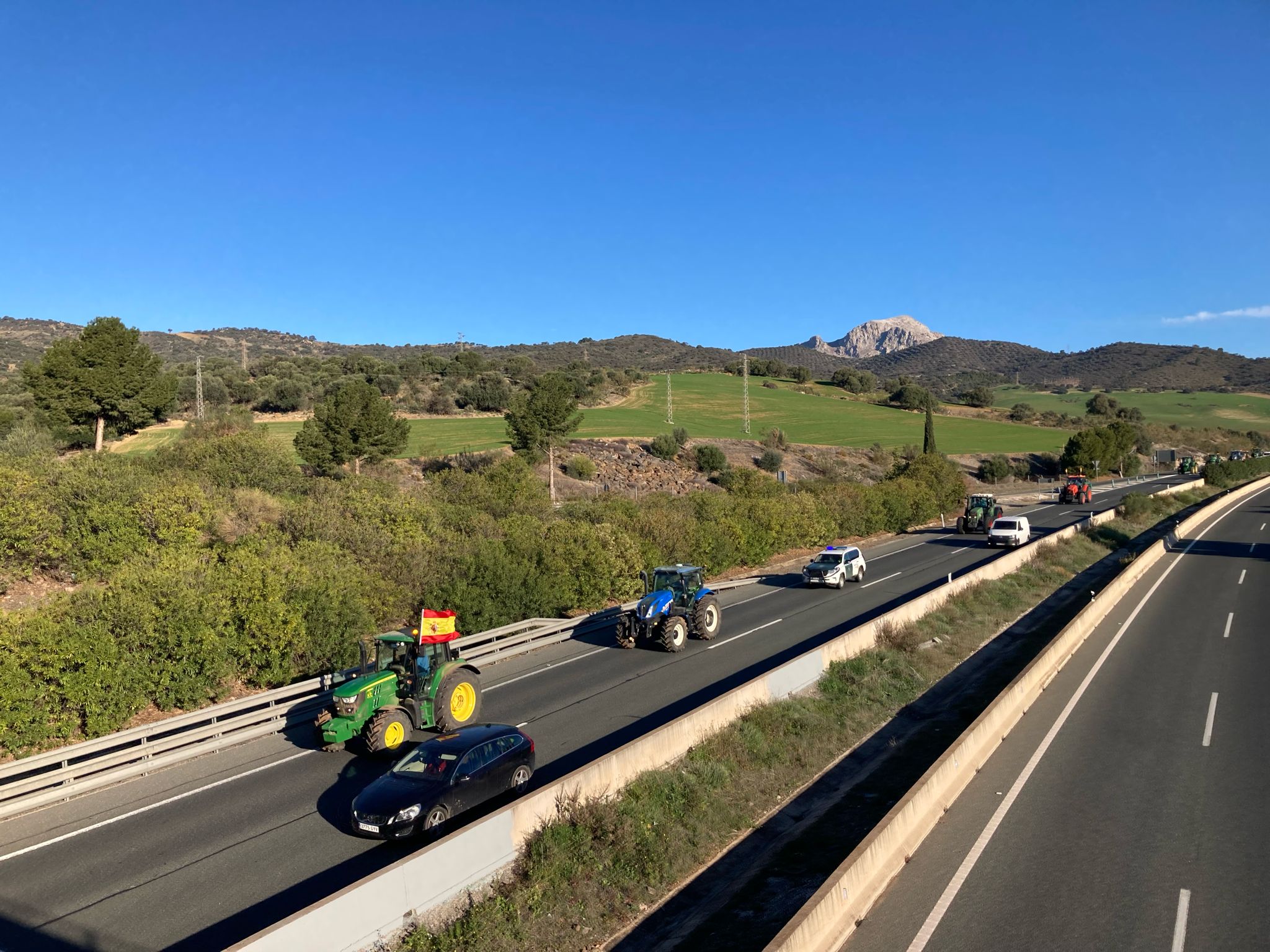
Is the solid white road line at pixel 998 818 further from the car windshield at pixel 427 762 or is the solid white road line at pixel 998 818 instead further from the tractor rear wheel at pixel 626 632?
the tractor rear wheel at pixel 626 632

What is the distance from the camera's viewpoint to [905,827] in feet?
34.0

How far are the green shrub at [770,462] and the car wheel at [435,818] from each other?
197 feet

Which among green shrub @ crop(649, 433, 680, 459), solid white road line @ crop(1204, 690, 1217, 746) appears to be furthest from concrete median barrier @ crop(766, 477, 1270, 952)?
green shrub @ crop(649, 433, 680, 459)

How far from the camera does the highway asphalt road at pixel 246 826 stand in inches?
359

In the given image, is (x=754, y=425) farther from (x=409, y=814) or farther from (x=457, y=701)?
(x=409, y=814)

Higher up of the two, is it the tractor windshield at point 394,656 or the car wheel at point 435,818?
the tractor windshield at point 394,656

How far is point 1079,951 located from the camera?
8.16 metres

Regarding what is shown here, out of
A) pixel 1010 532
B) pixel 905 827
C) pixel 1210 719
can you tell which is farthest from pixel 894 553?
pixel 905 827

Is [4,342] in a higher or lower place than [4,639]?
higher

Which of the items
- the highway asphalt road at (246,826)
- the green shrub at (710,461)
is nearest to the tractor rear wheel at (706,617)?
the highway asphalt road at (246,826)

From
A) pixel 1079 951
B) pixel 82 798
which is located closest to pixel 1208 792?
pixel 1079 951

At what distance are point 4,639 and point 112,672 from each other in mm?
1821

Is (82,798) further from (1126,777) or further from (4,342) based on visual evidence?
(4,342)

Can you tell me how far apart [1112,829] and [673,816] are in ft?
20.2
